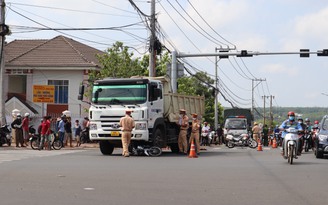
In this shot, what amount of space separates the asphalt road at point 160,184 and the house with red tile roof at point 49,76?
30.6 metres

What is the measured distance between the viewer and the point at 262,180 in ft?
45.0

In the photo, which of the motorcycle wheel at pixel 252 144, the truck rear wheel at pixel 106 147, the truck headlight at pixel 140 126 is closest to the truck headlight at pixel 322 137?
the truck headlight at pixel 140 126

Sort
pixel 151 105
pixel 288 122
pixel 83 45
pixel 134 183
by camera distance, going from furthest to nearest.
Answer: pixel 83 45
pixel 151 105
pixel 288 122
pixel 134 183

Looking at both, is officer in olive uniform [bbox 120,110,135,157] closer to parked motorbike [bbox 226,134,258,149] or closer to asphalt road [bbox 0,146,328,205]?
asphalt road [bbox 0,146,328,205]

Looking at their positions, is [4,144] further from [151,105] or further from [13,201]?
[13,201]

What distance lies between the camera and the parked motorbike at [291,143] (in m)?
18.5

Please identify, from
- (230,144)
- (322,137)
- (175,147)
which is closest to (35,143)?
(175,147)

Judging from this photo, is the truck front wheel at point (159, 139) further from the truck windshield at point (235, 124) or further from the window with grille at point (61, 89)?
the window with grille at point (61, 89)

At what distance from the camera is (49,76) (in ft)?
160

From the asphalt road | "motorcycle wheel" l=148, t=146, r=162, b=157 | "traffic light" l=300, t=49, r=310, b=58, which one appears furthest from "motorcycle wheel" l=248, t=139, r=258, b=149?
the asphalt road

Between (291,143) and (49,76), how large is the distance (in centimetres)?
3324

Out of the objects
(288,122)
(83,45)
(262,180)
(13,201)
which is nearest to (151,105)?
(288,122)

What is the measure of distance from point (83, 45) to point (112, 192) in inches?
1761

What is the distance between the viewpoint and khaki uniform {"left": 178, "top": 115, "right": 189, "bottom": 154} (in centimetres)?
2520
